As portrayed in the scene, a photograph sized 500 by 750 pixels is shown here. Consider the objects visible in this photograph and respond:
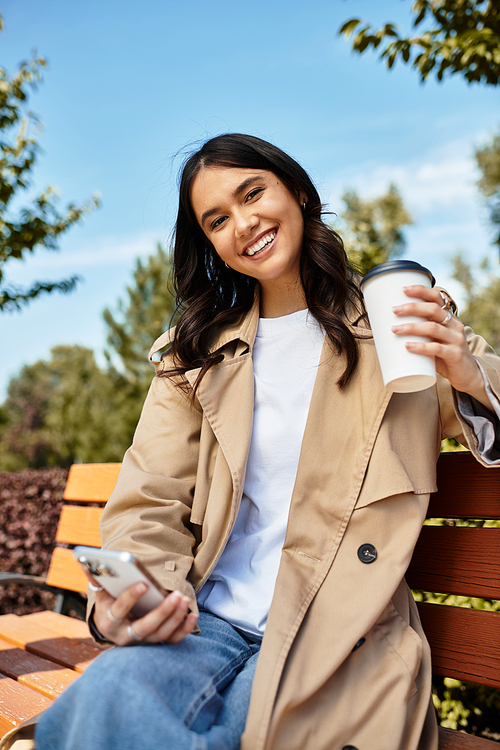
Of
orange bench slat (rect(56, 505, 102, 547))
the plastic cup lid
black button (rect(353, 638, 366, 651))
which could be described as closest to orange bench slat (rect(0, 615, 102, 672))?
orange bench slat (rect(56, 505, 102, 547))

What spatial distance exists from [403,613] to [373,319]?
80 cm

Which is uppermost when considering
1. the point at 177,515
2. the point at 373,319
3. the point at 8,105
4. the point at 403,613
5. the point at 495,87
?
the point at 8,105

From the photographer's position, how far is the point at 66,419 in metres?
20.9

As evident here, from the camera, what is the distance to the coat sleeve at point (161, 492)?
5.29ft

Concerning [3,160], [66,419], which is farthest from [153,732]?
[66,419]

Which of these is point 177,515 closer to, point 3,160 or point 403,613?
point 403,613

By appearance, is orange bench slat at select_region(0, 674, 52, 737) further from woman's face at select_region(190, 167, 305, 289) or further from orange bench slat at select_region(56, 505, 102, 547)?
woman's face at select_region(190, 167, 305, 289)

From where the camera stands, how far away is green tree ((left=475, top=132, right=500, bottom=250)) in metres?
23.5

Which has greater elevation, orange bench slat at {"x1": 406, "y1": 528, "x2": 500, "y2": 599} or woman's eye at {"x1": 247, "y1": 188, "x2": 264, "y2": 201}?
woman's eye at {"x1": 247, "y1": 188, "x2": 264, "y2": 201}

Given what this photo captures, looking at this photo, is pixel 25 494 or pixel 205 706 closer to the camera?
pixel 205 706

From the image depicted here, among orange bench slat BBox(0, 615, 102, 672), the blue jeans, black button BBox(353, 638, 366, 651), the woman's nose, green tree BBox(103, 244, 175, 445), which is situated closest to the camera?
the blue jeans

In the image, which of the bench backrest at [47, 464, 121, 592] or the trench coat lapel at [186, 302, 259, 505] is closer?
the trench coat lapel at [186, 302, 259, 505]

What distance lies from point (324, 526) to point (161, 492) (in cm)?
50

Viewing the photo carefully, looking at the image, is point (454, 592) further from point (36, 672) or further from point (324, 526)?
point (36, 672)
